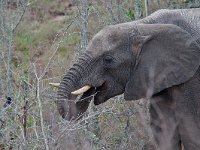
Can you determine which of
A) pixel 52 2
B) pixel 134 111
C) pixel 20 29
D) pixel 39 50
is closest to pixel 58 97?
pixel 134 111

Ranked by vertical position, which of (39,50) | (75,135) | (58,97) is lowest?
(39,50)

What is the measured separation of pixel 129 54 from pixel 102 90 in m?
0.36

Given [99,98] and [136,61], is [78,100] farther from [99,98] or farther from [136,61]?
[136,61]

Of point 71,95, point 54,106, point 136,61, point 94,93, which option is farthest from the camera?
point 54,106

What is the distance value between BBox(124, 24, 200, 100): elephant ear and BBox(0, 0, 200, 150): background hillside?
31cm

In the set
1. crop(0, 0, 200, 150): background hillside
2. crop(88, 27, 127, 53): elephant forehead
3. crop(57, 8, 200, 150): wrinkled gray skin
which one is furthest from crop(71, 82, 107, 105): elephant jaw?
crop(88, 27, 127, 53): elephant forehead

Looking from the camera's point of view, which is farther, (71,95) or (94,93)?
(94,93)

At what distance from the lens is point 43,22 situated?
14211 mm

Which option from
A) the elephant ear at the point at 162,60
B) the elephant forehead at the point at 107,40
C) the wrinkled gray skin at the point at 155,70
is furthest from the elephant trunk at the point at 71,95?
the elephant ear at the point at 162,60

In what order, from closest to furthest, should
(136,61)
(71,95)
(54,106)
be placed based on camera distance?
(71,95)
(136,61)
(54,106)

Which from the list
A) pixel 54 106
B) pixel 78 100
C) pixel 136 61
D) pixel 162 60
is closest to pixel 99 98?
pixel 78 100

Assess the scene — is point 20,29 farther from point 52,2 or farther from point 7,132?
point 7,132

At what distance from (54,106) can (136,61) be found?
1183mm

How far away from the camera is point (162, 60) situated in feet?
22.2
